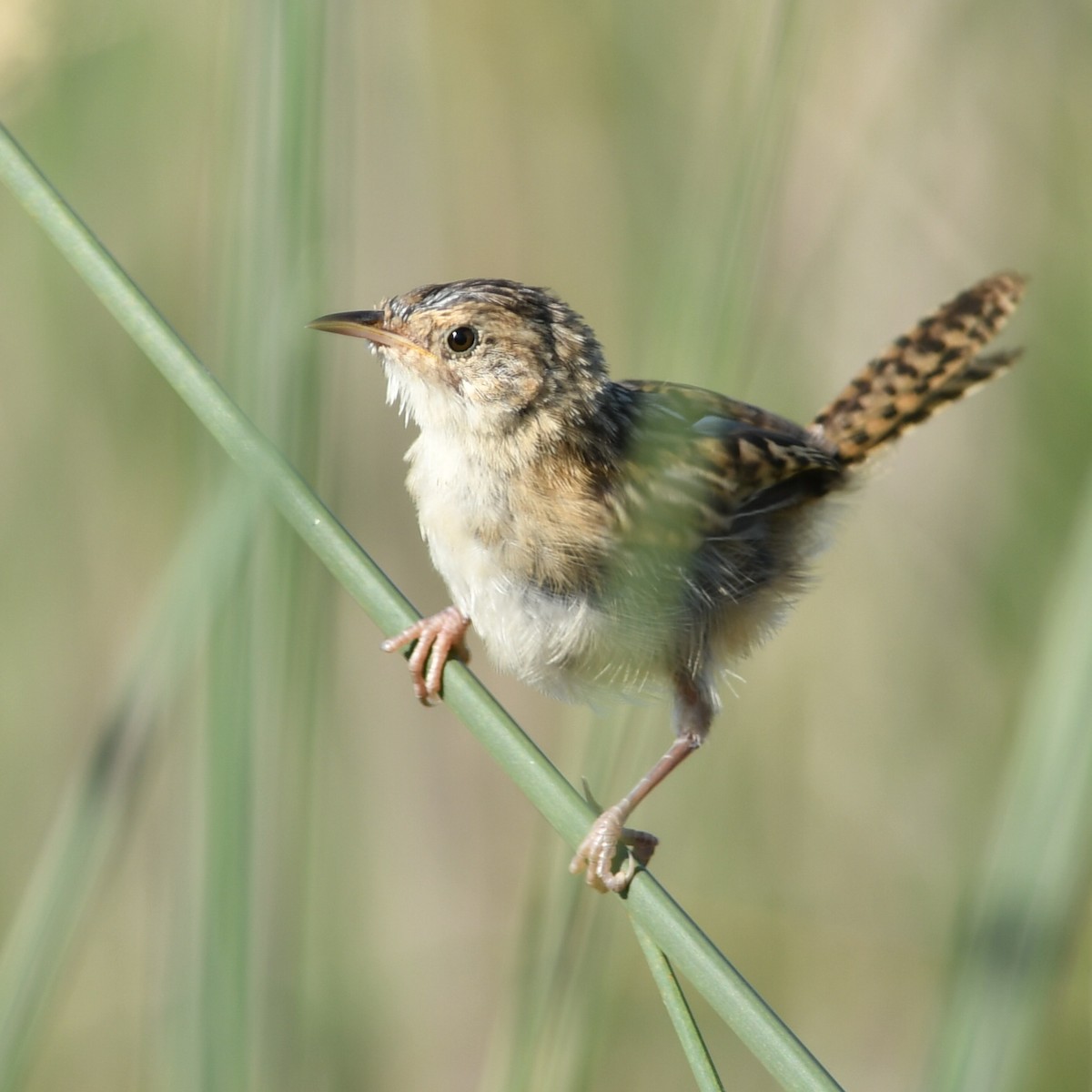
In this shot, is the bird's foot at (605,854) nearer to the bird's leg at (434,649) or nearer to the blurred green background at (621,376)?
the blurred green background at (621,376)

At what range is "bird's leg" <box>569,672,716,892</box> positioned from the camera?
86.6 inches

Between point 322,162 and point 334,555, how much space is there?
0.64 m

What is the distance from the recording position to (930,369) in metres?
3.06

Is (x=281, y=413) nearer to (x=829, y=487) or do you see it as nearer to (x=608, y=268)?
(x=829, y=487)

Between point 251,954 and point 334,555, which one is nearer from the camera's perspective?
point 334,555

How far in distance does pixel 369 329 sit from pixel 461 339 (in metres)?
0.18

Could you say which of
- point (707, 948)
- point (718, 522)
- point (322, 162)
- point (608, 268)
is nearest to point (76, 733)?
point (608, 268)

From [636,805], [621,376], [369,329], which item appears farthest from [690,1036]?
[621,376]

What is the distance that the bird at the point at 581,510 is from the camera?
240 cm

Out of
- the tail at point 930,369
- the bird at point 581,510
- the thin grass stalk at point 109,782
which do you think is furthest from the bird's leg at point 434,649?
the tail at point 930,369

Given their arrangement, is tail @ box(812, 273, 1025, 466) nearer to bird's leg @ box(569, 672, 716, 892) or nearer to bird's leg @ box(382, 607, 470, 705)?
bird's leg @ box(569, 672, 716, 892)

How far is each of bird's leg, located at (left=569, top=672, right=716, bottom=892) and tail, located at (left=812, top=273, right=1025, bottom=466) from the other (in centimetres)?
73

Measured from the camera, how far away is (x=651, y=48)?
3.66 meters

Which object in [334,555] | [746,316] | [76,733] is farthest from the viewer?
[76,733]
